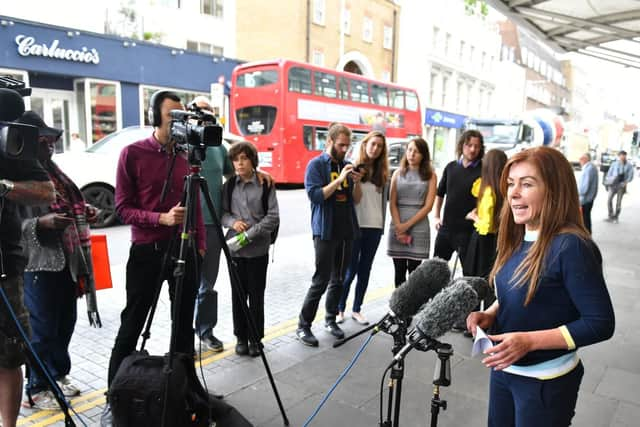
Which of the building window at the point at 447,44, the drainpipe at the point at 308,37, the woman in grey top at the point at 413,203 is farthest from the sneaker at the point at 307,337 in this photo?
the building window at the point at 447,44

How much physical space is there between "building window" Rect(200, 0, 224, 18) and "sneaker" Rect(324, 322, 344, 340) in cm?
2060

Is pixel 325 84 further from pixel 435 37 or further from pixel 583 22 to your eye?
pixel 435 37

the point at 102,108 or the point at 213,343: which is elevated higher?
the point at 102,108

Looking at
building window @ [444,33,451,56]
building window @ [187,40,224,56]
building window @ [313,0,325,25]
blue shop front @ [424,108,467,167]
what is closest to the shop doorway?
building window @ [187,40,224,56]

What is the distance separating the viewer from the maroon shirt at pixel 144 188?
299 centimetres

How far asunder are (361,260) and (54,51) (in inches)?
622

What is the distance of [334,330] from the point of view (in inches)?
Answer: 175

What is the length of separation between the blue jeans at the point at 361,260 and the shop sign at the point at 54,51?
15488mm

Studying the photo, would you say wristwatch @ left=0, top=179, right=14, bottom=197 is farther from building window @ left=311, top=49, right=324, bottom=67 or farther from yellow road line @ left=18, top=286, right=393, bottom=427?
building window @ left=311, top=49, right=324, bottom=67

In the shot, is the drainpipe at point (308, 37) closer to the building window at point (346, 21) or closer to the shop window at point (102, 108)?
the building window at point (346, 21)

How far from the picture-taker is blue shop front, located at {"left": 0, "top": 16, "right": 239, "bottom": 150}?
1547cm

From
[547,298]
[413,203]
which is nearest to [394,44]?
[413,203]

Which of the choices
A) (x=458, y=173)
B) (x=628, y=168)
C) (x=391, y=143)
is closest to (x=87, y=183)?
(x=458, y=173)

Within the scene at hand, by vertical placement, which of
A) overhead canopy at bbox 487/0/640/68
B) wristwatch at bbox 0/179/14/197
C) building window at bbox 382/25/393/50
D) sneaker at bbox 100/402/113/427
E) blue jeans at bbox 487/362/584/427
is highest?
building window at bbox 382/25/393/50
